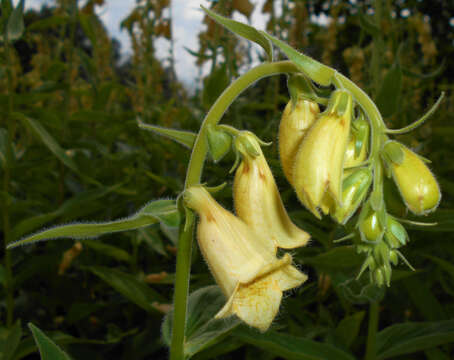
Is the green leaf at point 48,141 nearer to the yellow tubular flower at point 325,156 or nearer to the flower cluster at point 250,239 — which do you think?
the flower cluster at point 250,239

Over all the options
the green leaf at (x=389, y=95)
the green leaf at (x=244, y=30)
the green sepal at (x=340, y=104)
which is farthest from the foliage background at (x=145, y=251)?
the green leaf at (x=244, y=30)

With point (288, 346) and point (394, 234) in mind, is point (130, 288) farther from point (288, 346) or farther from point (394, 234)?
point (394, 234)

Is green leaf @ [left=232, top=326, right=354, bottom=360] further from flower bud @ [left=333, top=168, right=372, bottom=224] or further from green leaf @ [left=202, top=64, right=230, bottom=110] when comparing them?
green leaf @ [left=202, top=64, right=230, bottom=110]

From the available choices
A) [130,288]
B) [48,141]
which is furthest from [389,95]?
[48,141]

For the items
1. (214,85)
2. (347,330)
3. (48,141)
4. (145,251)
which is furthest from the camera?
(145,251)

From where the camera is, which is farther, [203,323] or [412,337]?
[412,337]

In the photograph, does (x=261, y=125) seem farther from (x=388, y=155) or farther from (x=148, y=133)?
(x=388, y=155)

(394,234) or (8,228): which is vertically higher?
(394,234)

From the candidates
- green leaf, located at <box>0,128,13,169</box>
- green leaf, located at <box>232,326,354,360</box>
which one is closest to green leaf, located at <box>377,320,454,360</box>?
green leaf, located at <box>232,326,354,360</box>

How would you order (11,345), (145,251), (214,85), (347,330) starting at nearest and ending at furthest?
1. (11,345)
2. (347,330)
3. (214,85)
4. (145,251)
